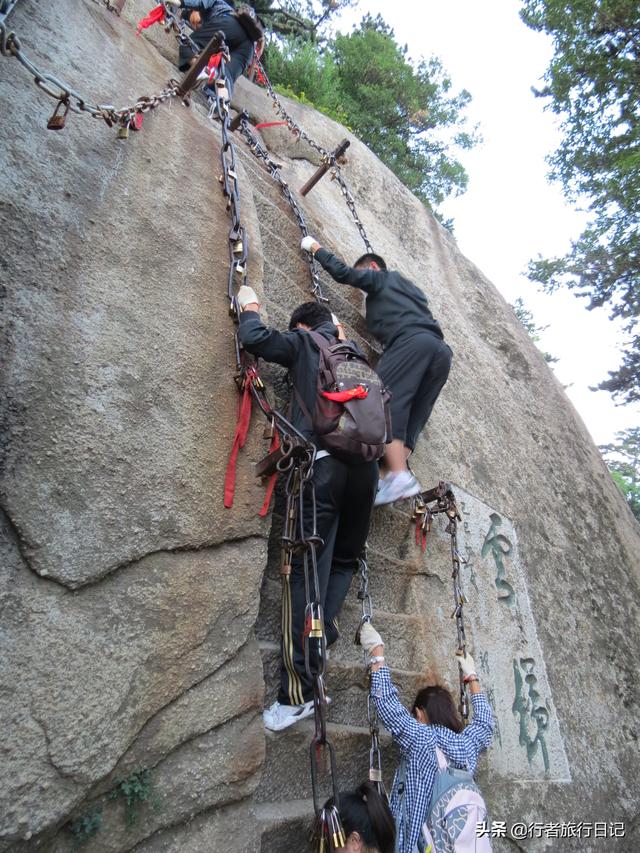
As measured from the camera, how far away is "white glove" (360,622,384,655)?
297 centimetres

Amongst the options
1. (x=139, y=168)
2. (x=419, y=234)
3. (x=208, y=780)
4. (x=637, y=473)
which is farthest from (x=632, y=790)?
(x=637, y=473)

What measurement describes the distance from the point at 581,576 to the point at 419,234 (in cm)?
497

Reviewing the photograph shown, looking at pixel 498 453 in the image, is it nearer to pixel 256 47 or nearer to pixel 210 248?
pixel 210 248

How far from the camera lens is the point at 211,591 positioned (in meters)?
2.56

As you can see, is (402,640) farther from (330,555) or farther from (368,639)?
(330,555)

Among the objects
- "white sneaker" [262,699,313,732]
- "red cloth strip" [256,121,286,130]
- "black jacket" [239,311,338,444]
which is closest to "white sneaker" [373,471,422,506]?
"black jacket" [239,311,338,444]

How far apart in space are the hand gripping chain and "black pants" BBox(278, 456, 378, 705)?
0.07m

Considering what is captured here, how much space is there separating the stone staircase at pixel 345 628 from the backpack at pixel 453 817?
51 cm

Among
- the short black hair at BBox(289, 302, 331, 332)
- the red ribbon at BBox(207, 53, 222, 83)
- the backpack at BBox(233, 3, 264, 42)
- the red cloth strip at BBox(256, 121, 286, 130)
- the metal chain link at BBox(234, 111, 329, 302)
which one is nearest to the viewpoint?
the short black hair at BBox(289, 302, 331, 332)

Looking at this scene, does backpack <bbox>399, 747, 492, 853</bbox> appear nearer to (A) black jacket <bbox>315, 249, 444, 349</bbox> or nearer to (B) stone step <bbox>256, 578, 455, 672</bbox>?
(B) stone step <bbox>256, 578, 455, 672</bbox>

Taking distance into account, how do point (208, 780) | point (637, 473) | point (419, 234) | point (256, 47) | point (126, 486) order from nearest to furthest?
point (208, 780) → point (126, 486) → point (256, 47) → point (419, 234) → point (637, 473)

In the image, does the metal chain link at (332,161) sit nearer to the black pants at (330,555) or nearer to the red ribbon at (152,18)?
the red ribbon at (152,18)

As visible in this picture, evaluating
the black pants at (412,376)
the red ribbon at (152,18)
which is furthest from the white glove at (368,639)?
the red ribbon at (152,18)

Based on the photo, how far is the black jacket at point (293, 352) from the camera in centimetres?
314
